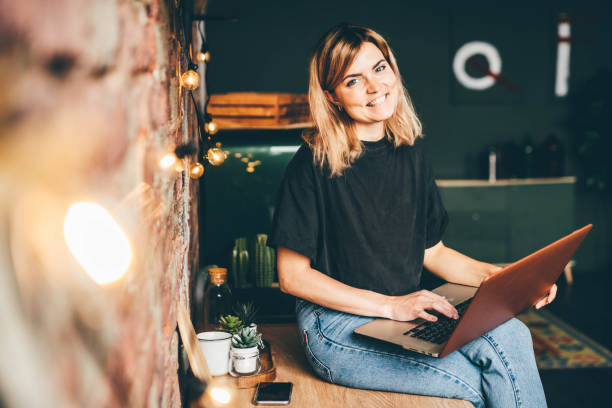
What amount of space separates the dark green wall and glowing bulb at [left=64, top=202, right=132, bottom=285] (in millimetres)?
4128

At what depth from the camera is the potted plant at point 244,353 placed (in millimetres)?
1506

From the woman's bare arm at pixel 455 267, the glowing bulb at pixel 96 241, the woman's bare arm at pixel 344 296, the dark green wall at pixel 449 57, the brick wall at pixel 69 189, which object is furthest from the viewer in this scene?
the dark green wall at pixel 449 57

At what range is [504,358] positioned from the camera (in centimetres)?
141

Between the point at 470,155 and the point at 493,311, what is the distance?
12.9 feet

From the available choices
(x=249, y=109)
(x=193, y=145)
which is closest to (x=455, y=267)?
(x=193, y=145)

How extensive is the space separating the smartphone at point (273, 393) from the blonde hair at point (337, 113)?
0.65 m

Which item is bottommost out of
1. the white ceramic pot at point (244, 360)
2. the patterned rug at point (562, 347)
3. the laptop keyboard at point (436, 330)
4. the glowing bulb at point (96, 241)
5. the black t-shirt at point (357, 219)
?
the patterned rug at point (562, 347)

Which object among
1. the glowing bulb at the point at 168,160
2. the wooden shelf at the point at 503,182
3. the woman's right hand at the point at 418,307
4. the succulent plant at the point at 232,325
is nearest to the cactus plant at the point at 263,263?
the succulent plant at the point at 232,325

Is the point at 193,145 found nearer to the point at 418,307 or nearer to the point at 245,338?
the point at 245,338

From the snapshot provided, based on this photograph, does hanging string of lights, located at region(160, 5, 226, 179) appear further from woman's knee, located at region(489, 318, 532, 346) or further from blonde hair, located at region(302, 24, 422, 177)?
woman's knee, located at region(489, 318, 532, 346)

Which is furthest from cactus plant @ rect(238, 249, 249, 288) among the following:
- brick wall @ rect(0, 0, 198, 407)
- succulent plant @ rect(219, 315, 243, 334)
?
brick wall @ rect(0, 0, 198, 407)

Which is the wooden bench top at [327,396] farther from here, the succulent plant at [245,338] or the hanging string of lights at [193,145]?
the hanging string of lights at [193,145]

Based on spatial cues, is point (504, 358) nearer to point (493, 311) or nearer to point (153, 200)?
point (493, 311)

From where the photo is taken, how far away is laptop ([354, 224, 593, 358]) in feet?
3.91
